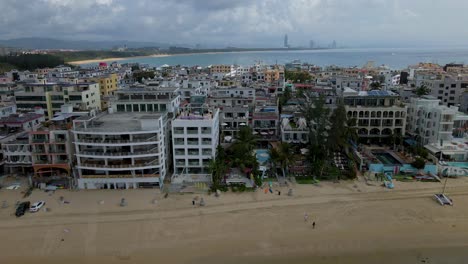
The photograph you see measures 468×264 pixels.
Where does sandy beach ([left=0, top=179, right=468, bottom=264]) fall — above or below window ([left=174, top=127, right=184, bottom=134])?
below

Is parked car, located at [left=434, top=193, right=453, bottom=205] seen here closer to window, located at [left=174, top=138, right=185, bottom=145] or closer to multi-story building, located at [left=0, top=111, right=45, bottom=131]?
window, located at [left=174, top=138, right=185, bottom=145]

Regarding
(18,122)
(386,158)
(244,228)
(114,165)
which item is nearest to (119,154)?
(114,165)

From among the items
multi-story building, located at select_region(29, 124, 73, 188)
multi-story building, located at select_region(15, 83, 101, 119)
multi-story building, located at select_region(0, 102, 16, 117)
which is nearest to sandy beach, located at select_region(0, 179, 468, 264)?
multi-story building, located at select_region(29, 124, 73, 188)

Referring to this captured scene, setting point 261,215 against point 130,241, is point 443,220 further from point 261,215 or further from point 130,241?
point 130,241

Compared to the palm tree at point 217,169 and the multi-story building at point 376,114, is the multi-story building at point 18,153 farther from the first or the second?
the multi-story building at point 376,114

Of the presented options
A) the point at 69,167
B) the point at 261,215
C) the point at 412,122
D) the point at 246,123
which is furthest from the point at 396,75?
the point at 69,167

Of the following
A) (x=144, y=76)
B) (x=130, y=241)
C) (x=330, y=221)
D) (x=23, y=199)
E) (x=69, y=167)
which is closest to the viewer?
(x=130, y=241)

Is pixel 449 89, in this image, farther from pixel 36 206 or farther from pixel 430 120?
pixel 36 206
